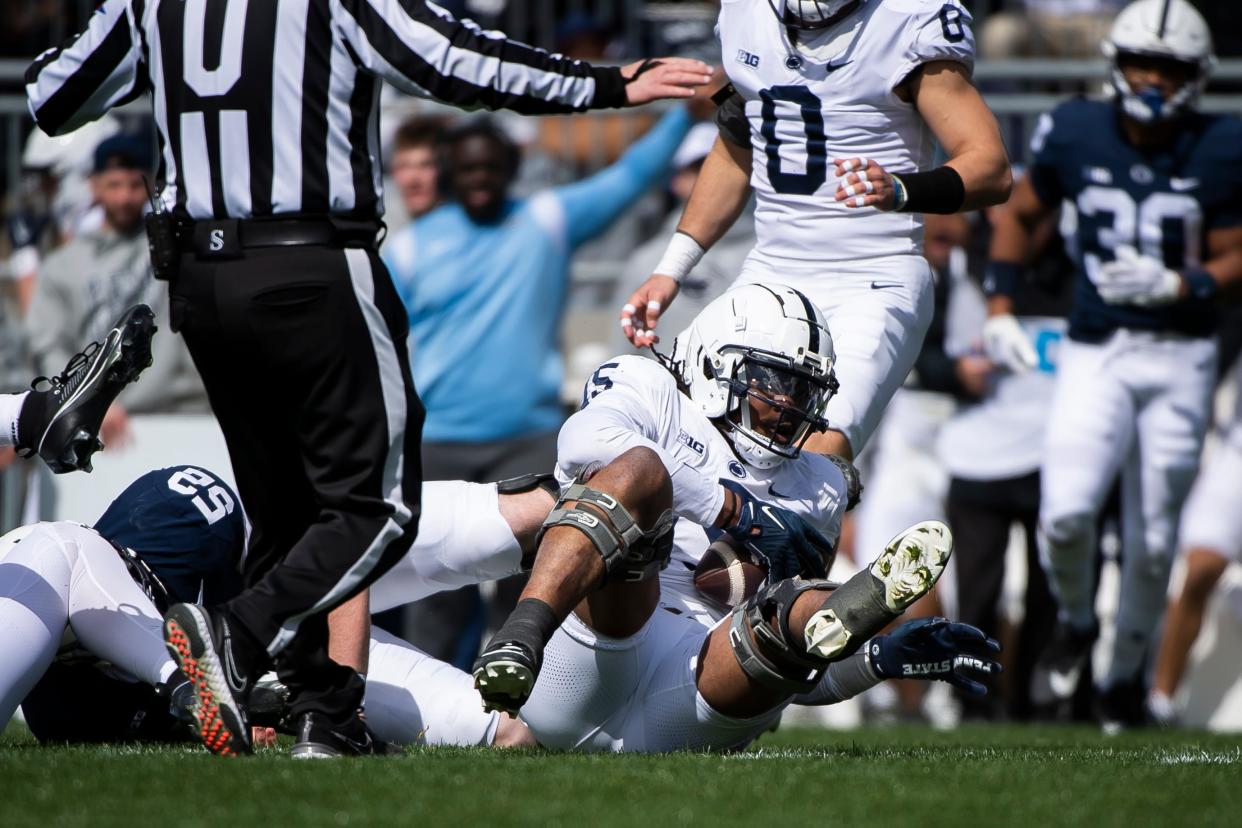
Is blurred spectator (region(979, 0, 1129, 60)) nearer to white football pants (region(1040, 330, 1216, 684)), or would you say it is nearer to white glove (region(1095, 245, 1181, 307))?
white glove (region(1095, 245, 1181, 307))

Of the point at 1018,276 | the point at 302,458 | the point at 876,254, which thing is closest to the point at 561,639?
the point at 302,458

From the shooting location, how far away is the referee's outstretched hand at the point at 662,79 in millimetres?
4141

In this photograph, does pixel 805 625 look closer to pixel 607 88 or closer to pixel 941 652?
pixel 941 652

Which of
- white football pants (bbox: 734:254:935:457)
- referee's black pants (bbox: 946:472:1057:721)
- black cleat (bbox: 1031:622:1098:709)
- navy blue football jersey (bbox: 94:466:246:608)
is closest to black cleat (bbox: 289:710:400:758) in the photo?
navy blue football jersey (bbox: 94:466:246:608)

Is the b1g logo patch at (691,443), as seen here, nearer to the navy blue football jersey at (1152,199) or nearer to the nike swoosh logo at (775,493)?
the nike swoosh logo at (775,493)

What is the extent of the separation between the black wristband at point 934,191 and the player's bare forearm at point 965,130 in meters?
0.04

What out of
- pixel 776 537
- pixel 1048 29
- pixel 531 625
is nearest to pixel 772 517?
pixel 776 537

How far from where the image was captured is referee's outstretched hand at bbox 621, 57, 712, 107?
4141 millimetres

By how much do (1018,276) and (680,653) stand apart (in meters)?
3.49

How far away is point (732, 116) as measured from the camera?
5.45 meters

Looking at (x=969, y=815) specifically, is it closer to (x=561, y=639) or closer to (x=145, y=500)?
(x=561, y=639)

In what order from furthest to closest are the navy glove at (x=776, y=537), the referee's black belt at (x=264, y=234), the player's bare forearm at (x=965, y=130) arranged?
the player's bare forearm at (x=965, y=130), the navy glove at (x=776, y=537), the referee's black belt at (x=264, y=234)

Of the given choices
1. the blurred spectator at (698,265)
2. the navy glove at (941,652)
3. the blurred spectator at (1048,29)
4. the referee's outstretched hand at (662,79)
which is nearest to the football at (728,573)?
the navy glove at (941,652)

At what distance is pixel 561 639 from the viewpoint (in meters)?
4.15
